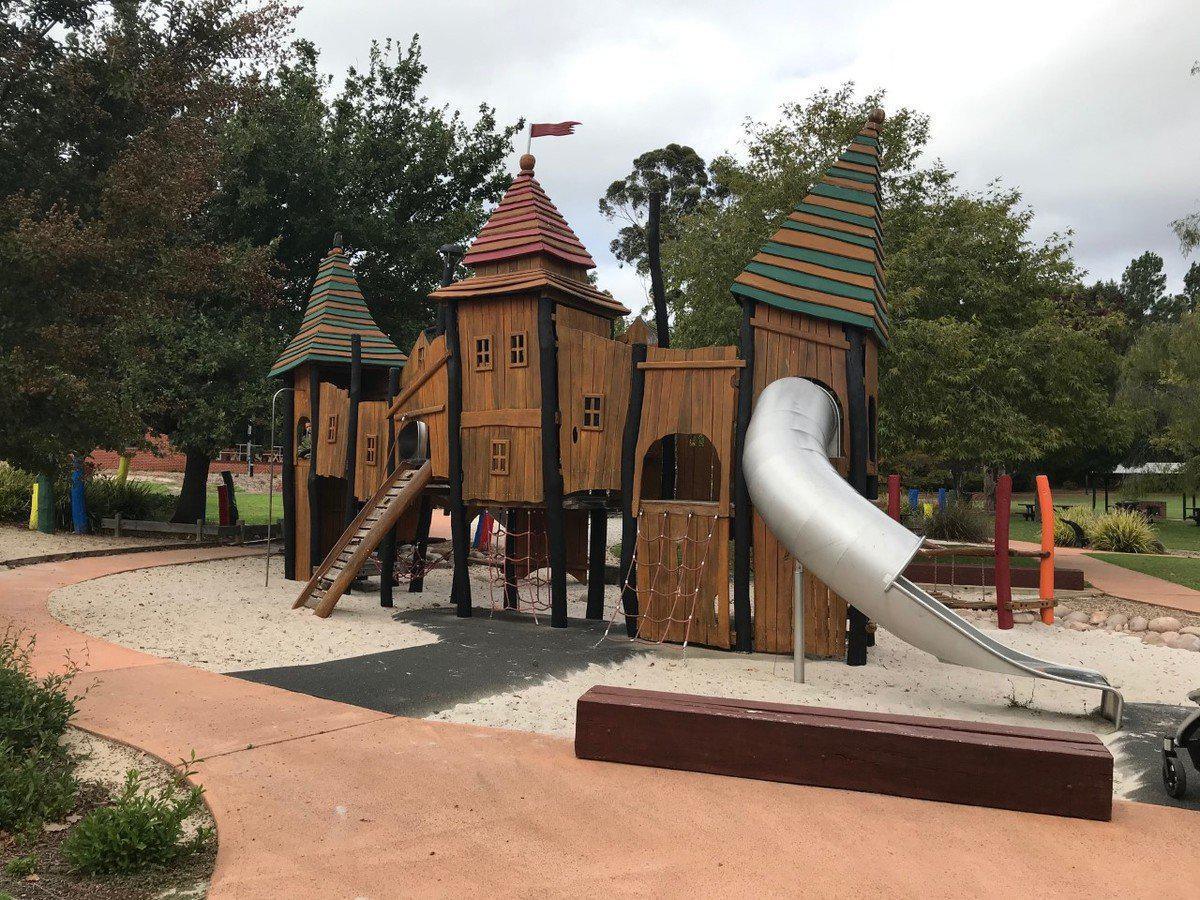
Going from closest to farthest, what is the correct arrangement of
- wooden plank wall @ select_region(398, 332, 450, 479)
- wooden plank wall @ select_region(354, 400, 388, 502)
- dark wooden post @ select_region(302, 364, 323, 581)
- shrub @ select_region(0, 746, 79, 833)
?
shrub @ select_region(0, 746, 79, 833) < wooden plank wall @ select_region(398, 332, 450, 479) < wooden plank wall @ select_region(354, 400, 388, 502) < dark wooden post @ select_region(302, 364, 323, 581)

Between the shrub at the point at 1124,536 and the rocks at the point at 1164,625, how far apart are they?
10.8 m

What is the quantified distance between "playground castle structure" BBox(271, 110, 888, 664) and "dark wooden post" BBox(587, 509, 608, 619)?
0.03 m

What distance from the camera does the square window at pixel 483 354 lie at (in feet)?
37.5

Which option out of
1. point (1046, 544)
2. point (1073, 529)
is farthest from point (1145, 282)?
point (1046, 544)

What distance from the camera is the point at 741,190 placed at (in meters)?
20.4

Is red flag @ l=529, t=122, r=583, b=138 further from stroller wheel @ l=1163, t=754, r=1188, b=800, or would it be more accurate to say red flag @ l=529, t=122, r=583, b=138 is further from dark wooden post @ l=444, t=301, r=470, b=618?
stroller wheel @ l=1163, t=754, r=1188, b=800

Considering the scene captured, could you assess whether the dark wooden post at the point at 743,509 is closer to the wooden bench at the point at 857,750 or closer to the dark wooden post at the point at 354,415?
the wooden bench at the point at 857,750

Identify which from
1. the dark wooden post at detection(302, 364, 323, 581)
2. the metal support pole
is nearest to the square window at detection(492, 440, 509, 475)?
the metal support pole

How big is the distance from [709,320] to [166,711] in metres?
15.1

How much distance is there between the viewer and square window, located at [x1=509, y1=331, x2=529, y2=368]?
36.5ft

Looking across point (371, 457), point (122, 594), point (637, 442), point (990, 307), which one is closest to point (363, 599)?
point (371, 457)

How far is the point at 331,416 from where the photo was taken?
1498cm

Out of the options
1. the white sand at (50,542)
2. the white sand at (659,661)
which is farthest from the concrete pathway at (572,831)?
the white sand at (50,542)

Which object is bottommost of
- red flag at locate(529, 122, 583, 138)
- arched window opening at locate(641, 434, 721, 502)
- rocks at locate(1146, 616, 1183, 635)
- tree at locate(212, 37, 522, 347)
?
rocks at locate(1146, 616, 1183, 635)
